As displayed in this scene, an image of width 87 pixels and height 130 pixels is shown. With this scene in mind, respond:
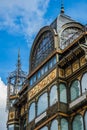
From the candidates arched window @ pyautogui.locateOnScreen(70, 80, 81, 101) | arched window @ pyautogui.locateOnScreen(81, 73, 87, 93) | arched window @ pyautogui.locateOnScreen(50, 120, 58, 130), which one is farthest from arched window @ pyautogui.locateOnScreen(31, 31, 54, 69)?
arched window @ pyautogui.locateOnScreen(50, 120, 58, 130)

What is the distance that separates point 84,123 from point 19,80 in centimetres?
2286

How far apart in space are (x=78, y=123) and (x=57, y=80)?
16.3 feet

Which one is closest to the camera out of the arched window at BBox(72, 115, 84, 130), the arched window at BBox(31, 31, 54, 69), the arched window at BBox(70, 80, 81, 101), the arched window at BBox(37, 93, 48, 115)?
the arched window at BBox(72, 115, 84, 130)

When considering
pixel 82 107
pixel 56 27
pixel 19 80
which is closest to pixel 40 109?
pixel 82 107

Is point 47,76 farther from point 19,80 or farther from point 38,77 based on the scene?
point 19,80

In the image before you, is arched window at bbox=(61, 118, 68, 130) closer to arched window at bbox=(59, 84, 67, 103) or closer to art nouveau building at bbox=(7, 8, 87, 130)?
art nouveau building at bbox=(7, 8, 87, 130)

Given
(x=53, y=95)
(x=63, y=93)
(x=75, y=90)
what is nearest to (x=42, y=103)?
(x=53, y=95)

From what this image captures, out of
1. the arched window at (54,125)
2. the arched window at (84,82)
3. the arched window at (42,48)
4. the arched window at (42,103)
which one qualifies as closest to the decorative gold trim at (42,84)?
the arched window at (42,103)

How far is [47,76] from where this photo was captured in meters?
40.9

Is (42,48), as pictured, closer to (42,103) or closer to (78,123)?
(42,103)

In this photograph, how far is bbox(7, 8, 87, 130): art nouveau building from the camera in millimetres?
36906

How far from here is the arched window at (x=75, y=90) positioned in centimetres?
3738

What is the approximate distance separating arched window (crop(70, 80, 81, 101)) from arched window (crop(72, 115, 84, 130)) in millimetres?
2015

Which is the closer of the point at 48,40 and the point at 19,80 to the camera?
the point at 48,40
